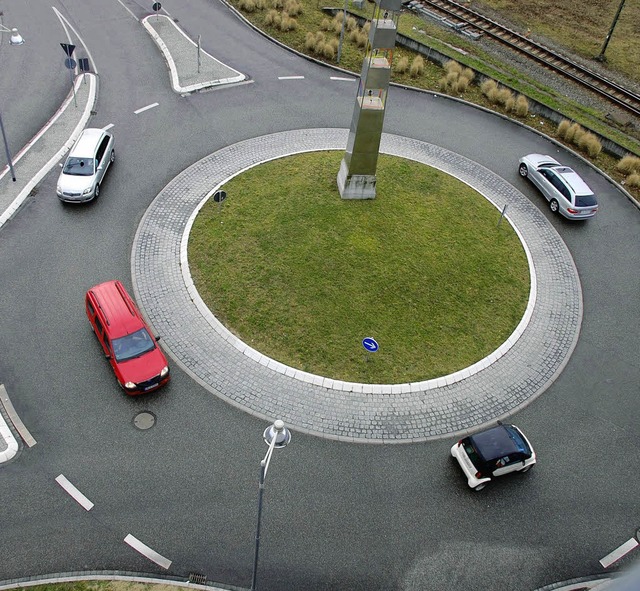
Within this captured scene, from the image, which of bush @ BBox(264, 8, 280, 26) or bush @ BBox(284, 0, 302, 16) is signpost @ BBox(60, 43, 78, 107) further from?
bush @ BBox(284, 0, 302, 16)

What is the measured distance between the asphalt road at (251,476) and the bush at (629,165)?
24.5ft

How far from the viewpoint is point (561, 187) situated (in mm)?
25406

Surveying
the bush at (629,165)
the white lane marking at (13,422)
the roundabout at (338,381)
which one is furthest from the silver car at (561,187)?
the white lane marking at (13,422)

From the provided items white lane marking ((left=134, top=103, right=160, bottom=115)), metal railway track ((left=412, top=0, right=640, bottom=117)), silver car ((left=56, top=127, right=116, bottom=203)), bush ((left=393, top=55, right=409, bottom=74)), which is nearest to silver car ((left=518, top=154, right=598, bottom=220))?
bush ((left=393, top=55, right=409, bottom=74))

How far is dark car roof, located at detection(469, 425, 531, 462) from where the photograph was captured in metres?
16.1

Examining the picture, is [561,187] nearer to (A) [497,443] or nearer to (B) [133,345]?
(A) [497,443]

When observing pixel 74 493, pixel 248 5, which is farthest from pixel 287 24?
pixel 74 493

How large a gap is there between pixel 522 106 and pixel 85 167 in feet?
69.9

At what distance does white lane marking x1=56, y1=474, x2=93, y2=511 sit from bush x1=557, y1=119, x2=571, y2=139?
86.7 ft

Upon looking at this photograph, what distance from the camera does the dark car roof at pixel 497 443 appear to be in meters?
16.1

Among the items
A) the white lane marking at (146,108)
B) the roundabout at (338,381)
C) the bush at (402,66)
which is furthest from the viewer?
the bush at (402,66)

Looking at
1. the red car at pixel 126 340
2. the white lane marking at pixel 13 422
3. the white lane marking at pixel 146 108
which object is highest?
the white lane marking at pixel 146 108

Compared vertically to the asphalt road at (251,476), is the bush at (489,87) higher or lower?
higher

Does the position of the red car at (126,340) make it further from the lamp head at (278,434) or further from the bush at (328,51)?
the bush at (328,51)
